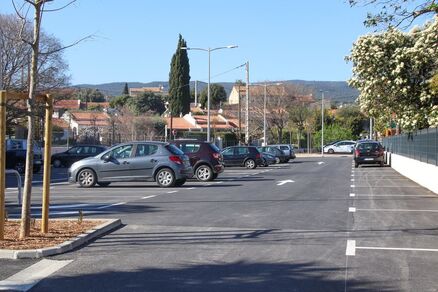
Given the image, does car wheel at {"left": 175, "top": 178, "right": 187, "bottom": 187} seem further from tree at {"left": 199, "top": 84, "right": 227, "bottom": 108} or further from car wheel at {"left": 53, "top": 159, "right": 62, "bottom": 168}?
tree at {"left": 199, "top": 84, "right": 227, "bottom": 108}

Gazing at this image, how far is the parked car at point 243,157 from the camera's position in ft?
125

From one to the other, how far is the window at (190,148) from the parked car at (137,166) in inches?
143

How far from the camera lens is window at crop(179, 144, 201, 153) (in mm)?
25203

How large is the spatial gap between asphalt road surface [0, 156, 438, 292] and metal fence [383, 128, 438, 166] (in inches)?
146

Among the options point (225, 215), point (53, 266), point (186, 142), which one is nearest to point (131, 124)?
point (186, 142)

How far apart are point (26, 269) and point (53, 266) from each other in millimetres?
343

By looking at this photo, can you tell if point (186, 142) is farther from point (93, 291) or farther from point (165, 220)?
point (93, 291)

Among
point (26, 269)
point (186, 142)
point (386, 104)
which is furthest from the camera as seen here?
point (386, 104)

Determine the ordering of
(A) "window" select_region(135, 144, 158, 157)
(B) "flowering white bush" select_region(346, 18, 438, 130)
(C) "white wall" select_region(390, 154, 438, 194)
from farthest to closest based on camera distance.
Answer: (B) "flowering white bush" select_region(346, 18, 438, 130) → (A) "window" select_region(135, 144, 158, 157) → (C) "white wall" select_region(390, 154, 438, 194)

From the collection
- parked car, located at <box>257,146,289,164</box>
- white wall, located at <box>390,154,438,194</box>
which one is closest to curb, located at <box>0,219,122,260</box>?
white wall, located at <box>390,154,438,194</box>

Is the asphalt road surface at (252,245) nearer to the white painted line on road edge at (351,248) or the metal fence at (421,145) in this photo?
the white painted line on road edge at (351,248)

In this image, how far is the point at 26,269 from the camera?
790cm

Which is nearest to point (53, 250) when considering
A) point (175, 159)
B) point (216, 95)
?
point (175, 159)

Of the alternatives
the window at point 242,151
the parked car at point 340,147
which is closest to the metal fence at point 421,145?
the window at point 242,151
